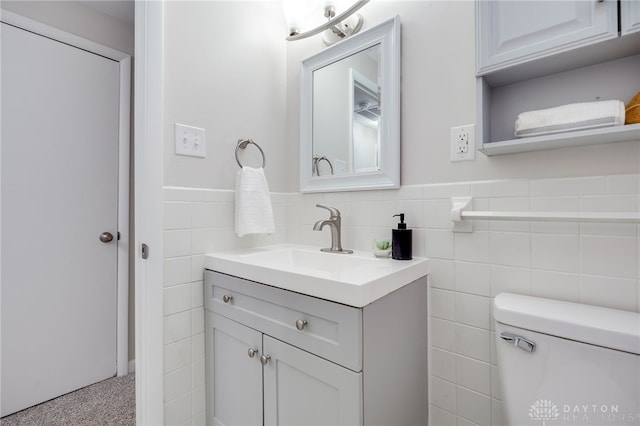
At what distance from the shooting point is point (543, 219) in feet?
2.69

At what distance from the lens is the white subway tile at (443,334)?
3.40ft

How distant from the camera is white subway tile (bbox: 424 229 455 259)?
1.04 metres

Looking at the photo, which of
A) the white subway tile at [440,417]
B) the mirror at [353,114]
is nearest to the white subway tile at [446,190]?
the mirror at [353,114]

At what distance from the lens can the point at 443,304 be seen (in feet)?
3.46

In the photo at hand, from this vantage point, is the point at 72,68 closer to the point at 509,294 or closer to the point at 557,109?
the point at 557,109

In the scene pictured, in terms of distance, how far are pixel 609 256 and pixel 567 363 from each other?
322mm

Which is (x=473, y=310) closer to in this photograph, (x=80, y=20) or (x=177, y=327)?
(x=177, y=327)

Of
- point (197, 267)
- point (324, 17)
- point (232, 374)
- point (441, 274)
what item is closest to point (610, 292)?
point (441, 274)

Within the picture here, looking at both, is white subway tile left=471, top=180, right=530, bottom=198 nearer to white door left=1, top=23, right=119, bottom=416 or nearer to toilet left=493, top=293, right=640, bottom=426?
toilet left=493, top=293, right=640, bottom=426

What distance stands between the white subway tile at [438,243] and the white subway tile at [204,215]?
2.87ft

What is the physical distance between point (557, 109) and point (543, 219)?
298 millimetres

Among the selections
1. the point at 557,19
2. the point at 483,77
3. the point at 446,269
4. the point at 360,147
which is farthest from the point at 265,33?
the point at 446,269

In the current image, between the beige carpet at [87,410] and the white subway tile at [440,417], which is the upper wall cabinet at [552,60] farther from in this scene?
the beige carpet at [87,410]

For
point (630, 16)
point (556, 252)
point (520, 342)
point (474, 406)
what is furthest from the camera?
point (474, 406)
